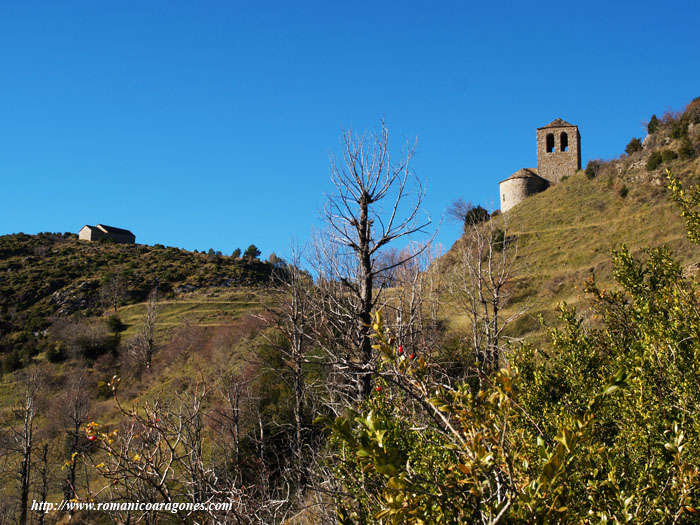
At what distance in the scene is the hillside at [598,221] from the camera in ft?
109

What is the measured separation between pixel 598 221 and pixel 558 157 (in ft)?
83.3

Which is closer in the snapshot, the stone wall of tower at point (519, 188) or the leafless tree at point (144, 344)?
the leafless tree at point (144, 344)

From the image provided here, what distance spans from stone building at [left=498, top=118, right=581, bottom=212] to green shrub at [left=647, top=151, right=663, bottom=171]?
18777 mm

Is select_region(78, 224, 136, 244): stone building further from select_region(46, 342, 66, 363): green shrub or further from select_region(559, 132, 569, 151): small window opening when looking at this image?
select_region(559, 132, 569, 151): small window opening

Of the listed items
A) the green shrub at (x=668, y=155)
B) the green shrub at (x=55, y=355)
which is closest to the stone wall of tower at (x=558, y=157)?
the green shrub at (x=668, y=155)

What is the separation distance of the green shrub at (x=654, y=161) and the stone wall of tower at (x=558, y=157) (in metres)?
19.3

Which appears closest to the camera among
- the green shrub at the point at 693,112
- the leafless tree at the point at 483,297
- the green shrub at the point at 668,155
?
the leafless tree at the point at 483,297

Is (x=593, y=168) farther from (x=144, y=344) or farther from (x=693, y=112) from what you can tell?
(x=144, y=344)

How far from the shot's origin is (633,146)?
175ft

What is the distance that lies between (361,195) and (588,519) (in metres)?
7.29

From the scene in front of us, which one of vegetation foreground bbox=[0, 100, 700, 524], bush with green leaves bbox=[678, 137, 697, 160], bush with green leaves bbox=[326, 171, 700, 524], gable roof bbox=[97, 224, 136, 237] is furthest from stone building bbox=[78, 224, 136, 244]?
bush with green leaves bbox=[326, 171, 700, 524]

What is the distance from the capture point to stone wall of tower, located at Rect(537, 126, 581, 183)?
218 feet

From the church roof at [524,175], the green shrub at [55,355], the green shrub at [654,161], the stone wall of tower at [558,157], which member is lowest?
the green shrub at [55,355]

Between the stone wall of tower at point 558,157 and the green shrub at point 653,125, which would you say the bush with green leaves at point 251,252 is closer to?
the stone wall of tower at point 558,157
